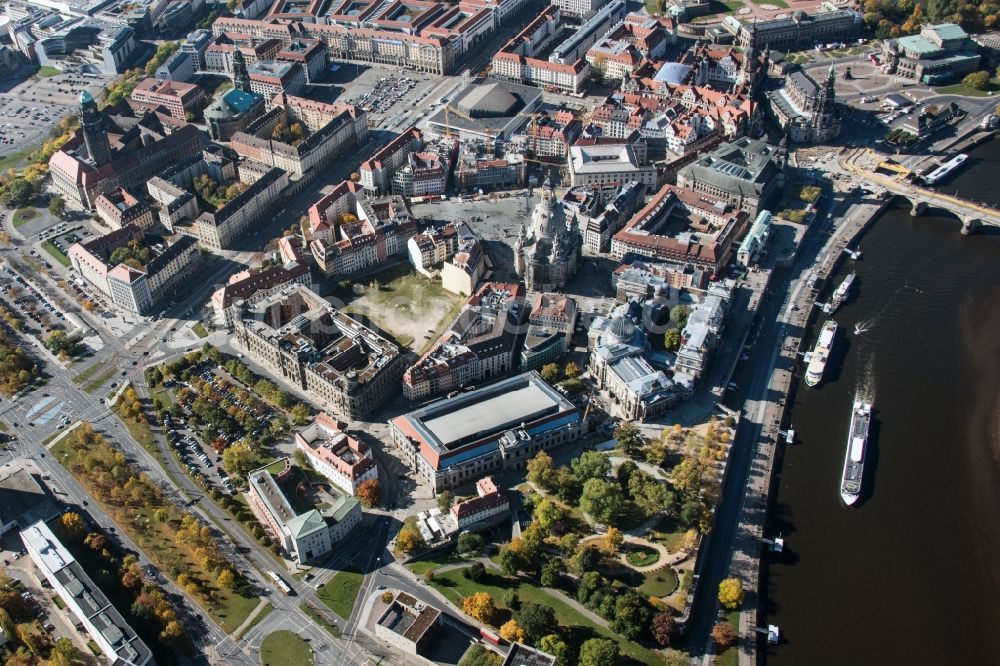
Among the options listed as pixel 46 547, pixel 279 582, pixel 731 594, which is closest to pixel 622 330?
pixel 731 594

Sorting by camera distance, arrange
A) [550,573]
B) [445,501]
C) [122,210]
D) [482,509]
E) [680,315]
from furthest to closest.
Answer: [122,210] < [680,315] < [445,501] < [482,509] < [550,573]

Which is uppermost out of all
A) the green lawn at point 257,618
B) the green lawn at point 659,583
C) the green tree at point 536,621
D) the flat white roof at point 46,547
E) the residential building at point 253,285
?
the residential building at point 253,285

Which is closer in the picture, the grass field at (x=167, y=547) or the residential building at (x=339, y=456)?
the grass field at (x=167, y=547)

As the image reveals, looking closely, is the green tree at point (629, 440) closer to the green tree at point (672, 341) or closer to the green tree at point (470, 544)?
the green tree at point (672, 341)

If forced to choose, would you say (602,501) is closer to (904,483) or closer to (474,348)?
(474,348)

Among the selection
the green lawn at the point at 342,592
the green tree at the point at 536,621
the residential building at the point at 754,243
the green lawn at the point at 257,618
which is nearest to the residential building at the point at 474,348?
the green lawn at the point at 342,592

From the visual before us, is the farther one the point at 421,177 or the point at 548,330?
the point at 421,177

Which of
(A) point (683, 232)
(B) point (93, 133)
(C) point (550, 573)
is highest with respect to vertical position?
(B) point (93, 133)
